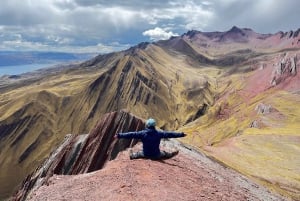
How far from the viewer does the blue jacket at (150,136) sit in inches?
1347

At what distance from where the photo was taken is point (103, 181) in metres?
32.3

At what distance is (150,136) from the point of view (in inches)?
1357

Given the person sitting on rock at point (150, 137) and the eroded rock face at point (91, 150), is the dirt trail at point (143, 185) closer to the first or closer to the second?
the person sitting on rock at point (150, 137)

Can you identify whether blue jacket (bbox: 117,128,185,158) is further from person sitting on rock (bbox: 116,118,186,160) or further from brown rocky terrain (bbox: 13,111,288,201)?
brown rocky terrain (bbox: 13,111,288,201)

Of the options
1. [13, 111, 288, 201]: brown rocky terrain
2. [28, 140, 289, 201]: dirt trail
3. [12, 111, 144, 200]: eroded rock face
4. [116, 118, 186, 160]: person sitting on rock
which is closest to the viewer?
[28, 140, 289, 201]: dirt trail

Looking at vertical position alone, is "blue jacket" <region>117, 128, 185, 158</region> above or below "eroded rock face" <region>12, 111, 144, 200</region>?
above

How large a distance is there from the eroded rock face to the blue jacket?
494 inches

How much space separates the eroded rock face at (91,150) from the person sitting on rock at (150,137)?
1225 centimetres

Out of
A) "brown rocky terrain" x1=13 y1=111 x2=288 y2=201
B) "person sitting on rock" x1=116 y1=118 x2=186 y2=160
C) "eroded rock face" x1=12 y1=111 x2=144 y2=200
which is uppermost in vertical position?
"person sitting on rock" x1=116 y1=118 x2=186 y2=160

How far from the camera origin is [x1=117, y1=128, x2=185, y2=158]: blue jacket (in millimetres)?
34219

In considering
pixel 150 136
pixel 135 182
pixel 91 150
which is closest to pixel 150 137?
pixel 150 136

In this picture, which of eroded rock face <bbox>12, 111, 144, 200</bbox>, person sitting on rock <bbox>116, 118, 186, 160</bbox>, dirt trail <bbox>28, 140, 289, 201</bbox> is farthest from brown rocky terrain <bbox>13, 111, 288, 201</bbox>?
person sitting on rock <bbox>116, 118, 186, 160</bbox>

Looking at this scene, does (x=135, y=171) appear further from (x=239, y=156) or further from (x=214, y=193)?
(x=239, y=156)

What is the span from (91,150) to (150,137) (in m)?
20.1
